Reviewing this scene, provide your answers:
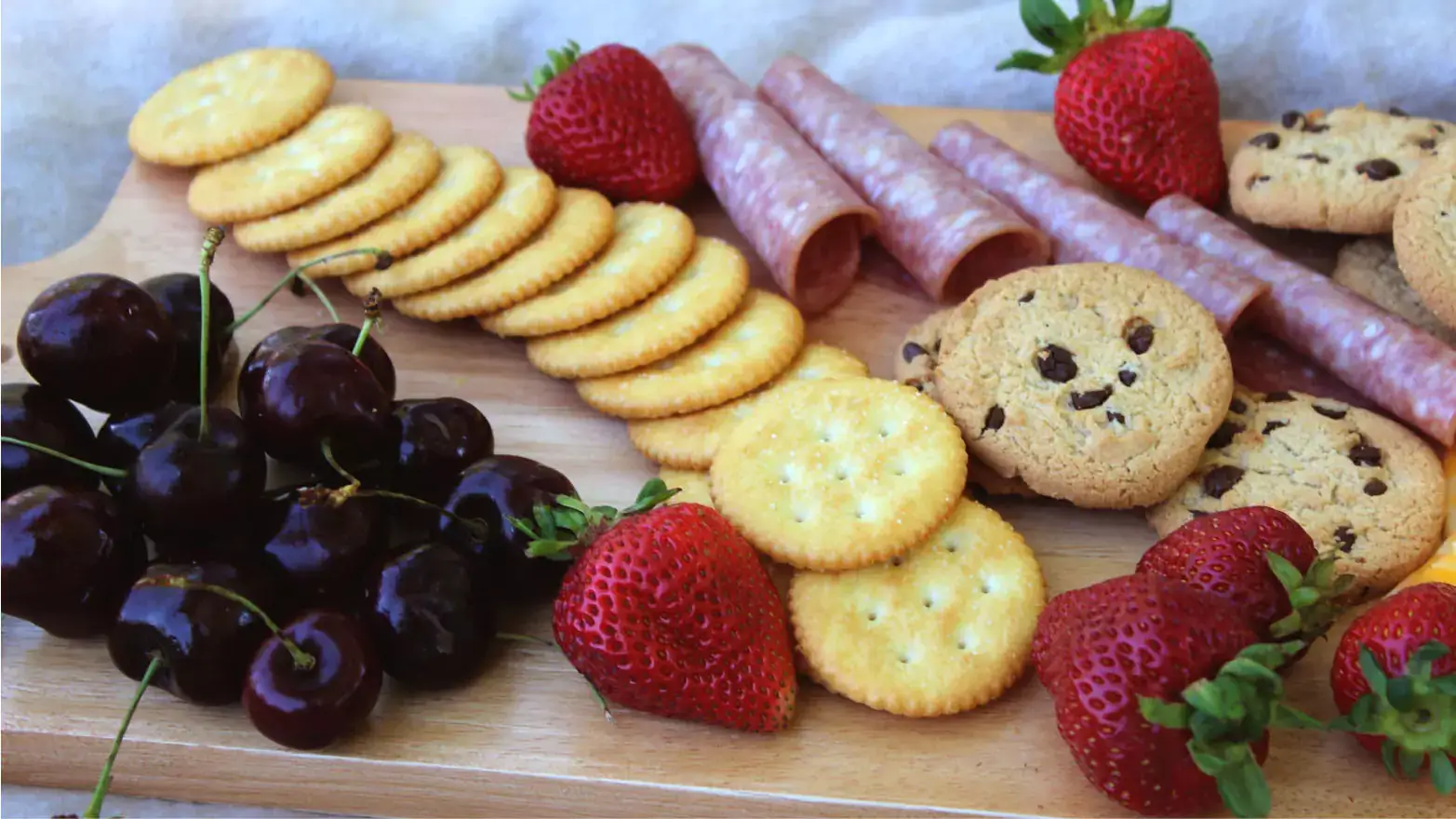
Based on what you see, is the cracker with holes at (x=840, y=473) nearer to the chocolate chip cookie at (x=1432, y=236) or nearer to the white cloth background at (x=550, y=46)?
the chocolate chip cookie at (x=1432, y=236)

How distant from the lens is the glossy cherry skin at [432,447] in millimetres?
1405

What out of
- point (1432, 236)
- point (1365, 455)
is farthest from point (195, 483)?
point (1432, 236)

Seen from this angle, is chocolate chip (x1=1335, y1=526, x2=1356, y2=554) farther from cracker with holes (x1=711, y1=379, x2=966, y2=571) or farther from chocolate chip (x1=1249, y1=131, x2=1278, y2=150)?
chocolate chip (x1=1249, y1=131, x2=1278, y2=150)

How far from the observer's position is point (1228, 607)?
3.67 feet

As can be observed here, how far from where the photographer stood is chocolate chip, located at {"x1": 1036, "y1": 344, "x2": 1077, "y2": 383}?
4.82 feet

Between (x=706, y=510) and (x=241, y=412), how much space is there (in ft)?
1.76

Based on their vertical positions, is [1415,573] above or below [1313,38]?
below

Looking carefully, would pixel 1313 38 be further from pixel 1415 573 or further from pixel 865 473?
pixel 865 473

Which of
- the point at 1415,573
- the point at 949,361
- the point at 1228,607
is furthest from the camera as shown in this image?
the point at 949,361

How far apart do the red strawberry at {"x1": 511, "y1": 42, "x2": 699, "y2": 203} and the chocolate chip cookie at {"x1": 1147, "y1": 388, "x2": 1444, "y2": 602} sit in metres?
0.90

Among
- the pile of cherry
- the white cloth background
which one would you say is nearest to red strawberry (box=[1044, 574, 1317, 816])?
the pile of cherry

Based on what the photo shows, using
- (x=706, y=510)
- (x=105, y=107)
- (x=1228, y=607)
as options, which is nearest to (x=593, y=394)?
(x=706, y=510)

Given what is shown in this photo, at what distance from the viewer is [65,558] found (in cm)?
123

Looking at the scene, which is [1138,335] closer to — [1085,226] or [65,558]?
[1085,226]
